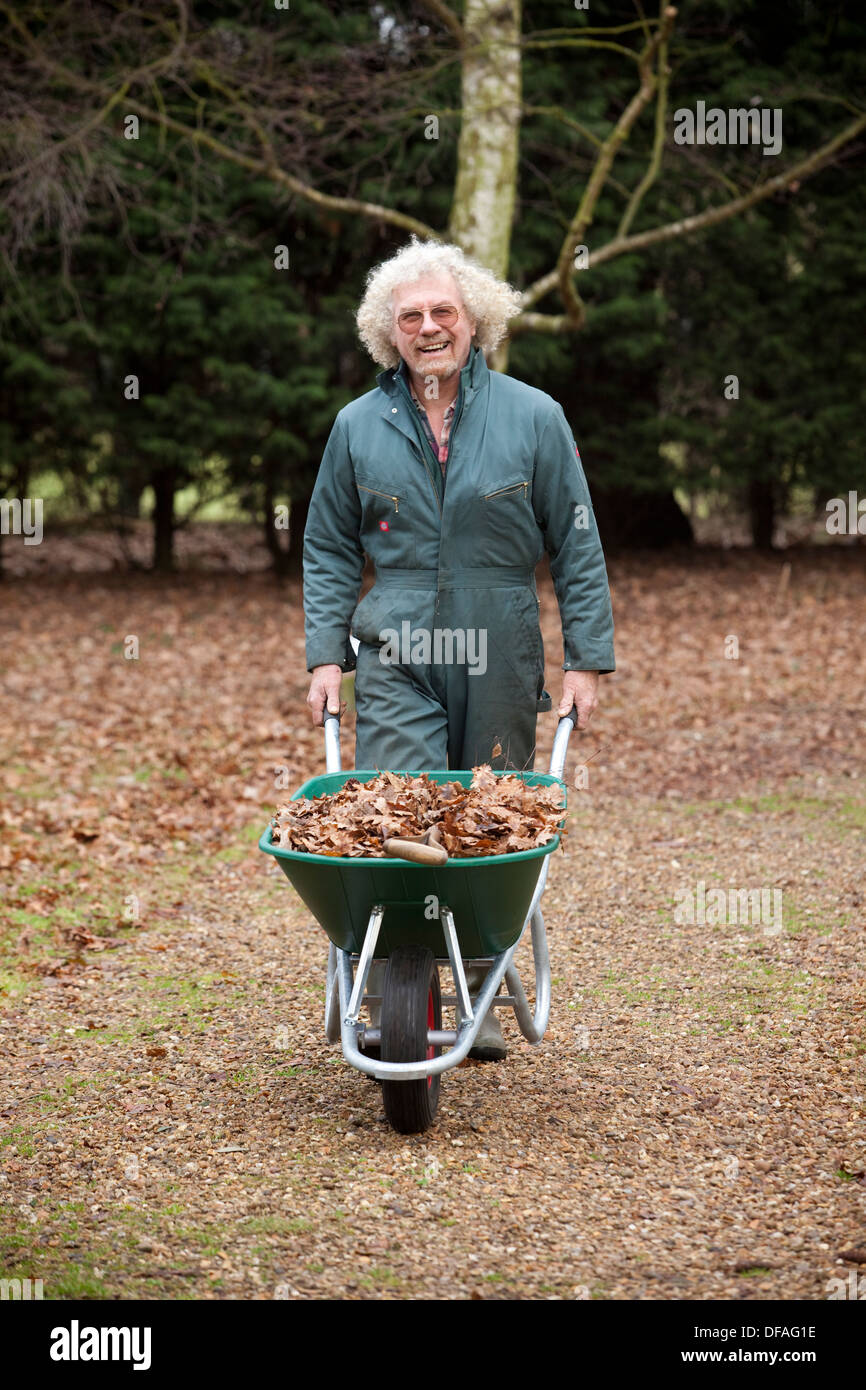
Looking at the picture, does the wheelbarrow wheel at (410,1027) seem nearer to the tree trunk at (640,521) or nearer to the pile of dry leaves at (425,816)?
the pile of dry leaves at (425,816)

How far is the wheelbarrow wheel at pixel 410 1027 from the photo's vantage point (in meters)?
3.25

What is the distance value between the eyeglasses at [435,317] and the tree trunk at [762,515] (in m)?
12.0

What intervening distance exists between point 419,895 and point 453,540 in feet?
3.31

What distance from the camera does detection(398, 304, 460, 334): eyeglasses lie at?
12.7ft

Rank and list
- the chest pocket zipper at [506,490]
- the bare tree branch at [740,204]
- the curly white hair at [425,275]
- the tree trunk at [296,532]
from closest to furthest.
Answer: the chest pocket zipper at [506,490]
the curly white hair at [425,275]
the bare tree branch at [740,204]
the tree trunk at [296,532]

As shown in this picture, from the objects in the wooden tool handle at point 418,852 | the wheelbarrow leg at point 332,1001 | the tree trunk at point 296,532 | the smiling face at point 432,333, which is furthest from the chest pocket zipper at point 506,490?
the tree trunk at point 296,532

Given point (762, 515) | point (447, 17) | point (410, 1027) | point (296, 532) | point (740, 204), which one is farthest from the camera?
point (762, 515)

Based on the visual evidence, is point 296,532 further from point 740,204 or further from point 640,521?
point 740,204

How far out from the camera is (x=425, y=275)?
12.8ft

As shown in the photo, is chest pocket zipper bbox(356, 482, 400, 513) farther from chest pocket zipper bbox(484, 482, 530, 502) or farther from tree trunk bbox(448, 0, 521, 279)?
tree trunk bbox(448, 0, 521, 279)

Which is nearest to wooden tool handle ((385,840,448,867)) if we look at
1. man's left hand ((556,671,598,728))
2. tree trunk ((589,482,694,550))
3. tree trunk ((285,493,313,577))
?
man's left hand ((556,671,598,728))

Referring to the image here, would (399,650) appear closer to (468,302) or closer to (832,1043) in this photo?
(468,302)

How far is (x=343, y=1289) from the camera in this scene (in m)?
2.80

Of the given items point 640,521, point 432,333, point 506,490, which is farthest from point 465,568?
point 640,521
